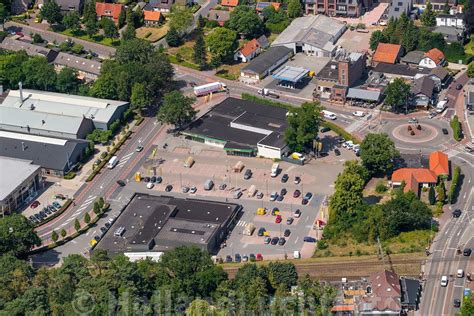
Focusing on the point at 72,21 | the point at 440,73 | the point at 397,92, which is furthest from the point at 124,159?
the point at 440,73

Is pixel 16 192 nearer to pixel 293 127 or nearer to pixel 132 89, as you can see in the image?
pixel 132 89

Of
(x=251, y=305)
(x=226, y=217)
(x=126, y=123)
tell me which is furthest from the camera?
(x=126, y=123)

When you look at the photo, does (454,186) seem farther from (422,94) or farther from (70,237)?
(70,237)

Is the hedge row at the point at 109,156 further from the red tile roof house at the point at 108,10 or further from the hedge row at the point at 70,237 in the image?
the red tile roof house at the point at 108,10

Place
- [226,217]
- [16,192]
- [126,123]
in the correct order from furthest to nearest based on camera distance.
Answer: [126,123] < [16,192] < [226,217]

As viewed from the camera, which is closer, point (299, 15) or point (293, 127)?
point (293, 127)

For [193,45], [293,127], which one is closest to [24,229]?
[293,127]
